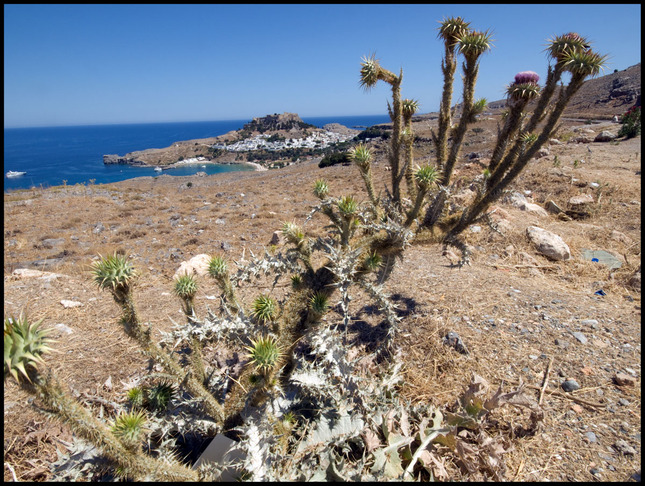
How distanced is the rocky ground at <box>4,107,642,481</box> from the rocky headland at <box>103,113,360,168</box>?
182 feet

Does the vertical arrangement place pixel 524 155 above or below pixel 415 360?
above

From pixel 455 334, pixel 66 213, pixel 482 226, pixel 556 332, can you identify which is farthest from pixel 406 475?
pixel 66 213

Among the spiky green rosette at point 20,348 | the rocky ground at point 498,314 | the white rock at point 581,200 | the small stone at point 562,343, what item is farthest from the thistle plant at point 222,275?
the white rock at point 581,200

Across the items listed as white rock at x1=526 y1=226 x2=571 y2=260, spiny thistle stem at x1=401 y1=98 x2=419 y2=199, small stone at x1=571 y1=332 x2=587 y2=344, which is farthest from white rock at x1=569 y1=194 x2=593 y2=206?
spiny thistle stem at x1=401 y1=98 x2=419 y2=199

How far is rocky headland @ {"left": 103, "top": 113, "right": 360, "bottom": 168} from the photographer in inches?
2744

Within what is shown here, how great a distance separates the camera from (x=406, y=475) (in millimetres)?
2418

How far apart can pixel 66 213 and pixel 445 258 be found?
15411 mm

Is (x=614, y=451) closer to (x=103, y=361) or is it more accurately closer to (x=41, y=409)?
(x=41, y=409)

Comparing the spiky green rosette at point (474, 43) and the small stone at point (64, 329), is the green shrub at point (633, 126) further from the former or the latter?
the small stone at point (64, 329)

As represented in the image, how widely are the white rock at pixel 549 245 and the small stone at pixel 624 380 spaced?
3520mm

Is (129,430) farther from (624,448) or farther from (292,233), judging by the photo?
(624,448)

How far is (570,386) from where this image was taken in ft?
10.8

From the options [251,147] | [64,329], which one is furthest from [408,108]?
[251,147]

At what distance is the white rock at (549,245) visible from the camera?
20.8ft
